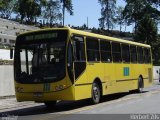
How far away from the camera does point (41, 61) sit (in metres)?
17.5

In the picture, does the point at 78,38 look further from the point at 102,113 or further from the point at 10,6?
the point at 10,6

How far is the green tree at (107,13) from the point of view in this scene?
114938 mm

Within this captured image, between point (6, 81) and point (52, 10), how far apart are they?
8907 cm

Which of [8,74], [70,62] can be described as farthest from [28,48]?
[8,74]

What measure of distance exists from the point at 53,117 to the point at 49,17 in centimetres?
10061

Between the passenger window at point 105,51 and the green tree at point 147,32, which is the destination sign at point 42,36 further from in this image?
the green tree at point 147,32

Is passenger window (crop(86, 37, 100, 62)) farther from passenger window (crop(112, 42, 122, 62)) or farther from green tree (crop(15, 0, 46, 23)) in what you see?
green tree (crop(15, 0, 46, 23))

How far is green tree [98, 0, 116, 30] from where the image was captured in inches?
4525

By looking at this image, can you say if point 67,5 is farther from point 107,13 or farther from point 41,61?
point 41,61

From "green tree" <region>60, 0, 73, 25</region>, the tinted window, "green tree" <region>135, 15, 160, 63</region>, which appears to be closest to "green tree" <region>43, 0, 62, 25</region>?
"green tree" <region>60, 0, 73, 25</region>

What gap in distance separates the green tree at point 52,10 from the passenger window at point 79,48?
306 feet

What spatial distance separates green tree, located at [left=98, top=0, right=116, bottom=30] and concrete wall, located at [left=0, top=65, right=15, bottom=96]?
90561 millimetres

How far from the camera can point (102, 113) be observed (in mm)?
15445

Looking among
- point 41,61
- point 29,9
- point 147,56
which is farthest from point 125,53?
point 29,9
